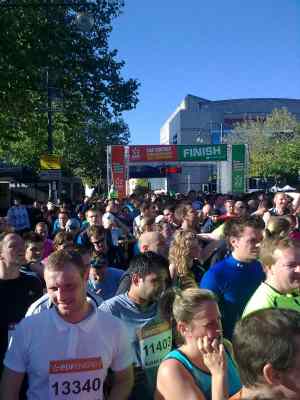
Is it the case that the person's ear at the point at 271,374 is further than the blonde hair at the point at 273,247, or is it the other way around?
the blonde hair at the point at 273,247

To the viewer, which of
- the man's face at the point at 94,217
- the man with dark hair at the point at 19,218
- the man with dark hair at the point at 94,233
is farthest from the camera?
the man with dark hair at the point at 19,218

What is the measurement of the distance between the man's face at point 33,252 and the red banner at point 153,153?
50.3ft

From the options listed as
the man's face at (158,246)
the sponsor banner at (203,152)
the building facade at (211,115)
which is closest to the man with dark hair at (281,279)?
the man's face at (158,246)

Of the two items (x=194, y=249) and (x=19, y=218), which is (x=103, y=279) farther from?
(x=19, y=218)

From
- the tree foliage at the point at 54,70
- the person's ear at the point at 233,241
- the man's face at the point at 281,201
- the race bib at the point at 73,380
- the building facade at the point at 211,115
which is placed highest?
the building facade at the point at 211,115

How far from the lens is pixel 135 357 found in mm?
3119

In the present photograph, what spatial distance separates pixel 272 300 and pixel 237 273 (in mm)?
1026

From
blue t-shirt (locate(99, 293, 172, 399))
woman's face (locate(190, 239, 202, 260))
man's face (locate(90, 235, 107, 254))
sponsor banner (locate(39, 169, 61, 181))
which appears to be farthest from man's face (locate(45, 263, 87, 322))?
sponsor banner (locate(39, 169, 61, 181))

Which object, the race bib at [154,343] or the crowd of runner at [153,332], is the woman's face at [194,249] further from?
the race bib at [154,343]

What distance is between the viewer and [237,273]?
164 inches

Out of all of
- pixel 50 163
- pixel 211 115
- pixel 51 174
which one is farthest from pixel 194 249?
pixel 211 115

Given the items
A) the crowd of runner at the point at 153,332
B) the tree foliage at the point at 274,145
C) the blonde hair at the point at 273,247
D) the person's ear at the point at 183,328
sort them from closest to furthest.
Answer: the crowd of runner at the point at 153,332 < the person's ear at the point at 183,328 < the blonde hair at the point at 273,247 < the tree foliage at the point at 274,145

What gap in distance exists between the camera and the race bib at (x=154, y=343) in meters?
3.14

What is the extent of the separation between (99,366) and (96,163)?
173 feet
